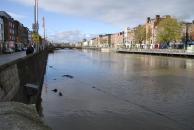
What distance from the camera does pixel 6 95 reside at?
13.8 m

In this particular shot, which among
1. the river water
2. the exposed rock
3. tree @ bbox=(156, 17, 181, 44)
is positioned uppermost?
tree @ bbox=(156, 17, 181, 44)

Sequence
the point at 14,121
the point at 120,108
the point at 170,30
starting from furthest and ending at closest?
the point at 170,30, the point at 120,108, the point at 14,121

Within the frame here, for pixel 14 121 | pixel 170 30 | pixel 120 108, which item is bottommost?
pixel 120 108

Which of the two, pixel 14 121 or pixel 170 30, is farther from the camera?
pixel 170 30

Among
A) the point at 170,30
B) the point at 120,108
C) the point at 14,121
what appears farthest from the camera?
the point at 170,30

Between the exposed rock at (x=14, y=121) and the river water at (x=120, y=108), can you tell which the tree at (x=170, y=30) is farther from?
the exposed rock at (x=14, y=121)

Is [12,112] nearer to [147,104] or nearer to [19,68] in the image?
[19,68]

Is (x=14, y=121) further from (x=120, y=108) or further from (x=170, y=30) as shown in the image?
(x=170, y=30)

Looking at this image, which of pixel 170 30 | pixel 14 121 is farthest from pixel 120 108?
pixel 170 30

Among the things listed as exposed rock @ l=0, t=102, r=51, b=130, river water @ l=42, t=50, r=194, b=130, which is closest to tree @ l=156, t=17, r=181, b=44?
river water @ l=42, t=50, r=194, b=130

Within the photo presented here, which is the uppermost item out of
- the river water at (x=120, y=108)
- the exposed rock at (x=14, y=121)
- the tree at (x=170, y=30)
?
the tree at (x=170, y=30)

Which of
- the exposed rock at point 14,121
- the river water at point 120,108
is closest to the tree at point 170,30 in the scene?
the river water at point 120,108

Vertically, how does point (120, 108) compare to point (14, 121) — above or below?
below

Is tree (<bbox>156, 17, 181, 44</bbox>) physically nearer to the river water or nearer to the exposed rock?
the river water
